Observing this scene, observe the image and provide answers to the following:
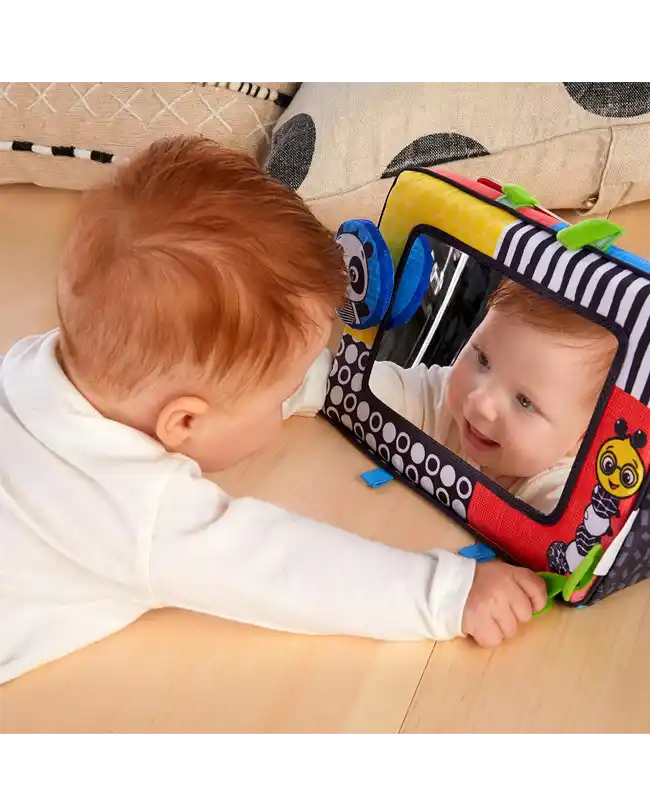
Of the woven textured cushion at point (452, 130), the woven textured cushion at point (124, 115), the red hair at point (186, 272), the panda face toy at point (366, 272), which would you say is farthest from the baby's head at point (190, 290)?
the woven textured cushion at point (124, 115)

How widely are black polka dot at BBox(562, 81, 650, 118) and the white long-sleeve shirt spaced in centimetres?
73

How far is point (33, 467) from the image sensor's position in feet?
2.60

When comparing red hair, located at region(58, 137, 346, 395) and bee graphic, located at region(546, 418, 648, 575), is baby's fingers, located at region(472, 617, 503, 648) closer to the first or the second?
bee graphic, located at region(546, 418, 648, 575)

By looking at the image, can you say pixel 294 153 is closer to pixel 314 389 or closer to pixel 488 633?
pixel 314 389

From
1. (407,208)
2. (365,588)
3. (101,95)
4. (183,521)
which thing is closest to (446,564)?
(365,588)

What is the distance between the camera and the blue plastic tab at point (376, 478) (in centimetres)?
99

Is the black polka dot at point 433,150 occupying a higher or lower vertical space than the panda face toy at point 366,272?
higher

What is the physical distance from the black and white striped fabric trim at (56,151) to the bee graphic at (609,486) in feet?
3.03

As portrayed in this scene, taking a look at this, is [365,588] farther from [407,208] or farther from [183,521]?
[407,208]

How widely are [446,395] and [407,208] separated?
0.18 meters

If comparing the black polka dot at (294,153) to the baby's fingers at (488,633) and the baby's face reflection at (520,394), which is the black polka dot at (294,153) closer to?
the baby's face reflection at (520,394)

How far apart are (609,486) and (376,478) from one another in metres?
0.27

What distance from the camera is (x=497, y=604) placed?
0.83 m

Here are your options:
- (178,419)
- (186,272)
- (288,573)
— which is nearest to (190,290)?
(186,272)
